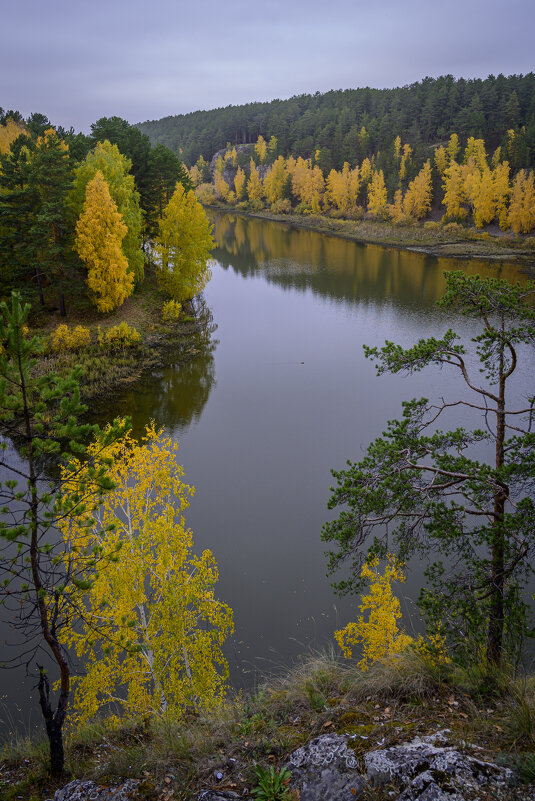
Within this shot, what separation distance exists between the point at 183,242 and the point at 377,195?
45.5m

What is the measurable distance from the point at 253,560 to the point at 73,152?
103 feet

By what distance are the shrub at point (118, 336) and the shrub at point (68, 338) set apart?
0.82 metres

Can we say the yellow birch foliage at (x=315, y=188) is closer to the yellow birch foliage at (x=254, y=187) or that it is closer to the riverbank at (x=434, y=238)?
the riverbank at (x=434, y=238)

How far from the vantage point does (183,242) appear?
31656mm

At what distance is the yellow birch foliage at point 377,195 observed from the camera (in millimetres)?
67312

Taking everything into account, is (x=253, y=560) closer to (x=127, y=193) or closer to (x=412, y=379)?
(x=412, y=379)

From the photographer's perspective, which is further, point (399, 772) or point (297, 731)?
point (297, 731)

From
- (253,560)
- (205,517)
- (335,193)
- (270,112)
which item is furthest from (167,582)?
(270,112)

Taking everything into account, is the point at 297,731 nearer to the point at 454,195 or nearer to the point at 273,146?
the point at 454,195

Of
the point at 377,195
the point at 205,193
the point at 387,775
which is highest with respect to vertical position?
the point at 205,193

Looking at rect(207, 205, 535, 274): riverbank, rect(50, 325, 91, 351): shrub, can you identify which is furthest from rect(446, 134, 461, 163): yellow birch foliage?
rect(50, 325, 91, 351): shrub

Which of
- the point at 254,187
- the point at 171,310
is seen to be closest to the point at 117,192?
the point at 171,310

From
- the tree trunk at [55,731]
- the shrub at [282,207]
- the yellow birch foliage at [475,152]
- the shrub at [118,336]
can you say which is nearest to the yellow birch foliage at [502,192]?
the yellow birch foliage at [475,152]

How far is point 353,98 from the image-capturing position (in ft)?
358
